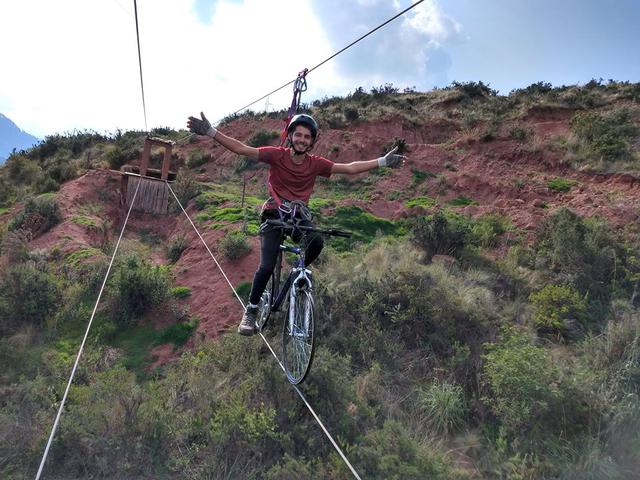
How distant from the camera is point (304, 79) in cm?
655

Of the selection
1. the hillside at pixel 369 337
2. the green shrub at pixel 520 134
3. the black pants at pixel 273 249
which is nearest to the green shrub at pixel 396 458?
the hillside at pixel 369 337

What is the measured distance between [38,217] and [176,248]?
13.2ft

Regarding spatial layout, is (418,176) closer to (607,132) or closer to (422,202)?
(422,202)

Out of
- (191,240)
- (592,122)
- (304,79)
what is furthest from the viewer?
(592,122)

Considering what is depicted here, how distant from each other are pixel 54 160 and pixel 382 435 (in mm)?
22687

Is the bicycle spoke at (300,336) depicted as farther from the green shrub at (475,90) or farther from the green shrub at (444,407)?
the green shrub at (475,90)

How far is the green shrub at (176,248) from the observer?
927 cm

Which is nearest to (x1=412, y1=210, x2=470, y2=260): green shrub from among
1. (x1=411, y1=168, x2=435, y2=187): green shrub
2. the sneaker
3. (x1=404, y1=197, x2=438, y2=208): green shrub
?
(x1=404, y1=197, x2=438, y2=208): green shrub

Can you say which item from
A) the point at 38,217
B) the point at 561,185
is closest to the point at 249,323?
the point at 38,217

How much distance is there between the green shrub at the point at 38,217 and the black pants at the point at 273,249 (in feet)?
27.2

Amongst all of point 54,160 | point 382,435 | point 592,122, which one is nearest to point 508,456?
point 382,435

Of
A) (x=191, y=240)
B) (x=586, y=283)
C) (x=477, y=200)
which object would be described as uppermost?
(x=477, y=200)

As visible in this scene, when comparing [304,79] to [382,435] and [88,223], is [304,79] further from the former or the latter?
[88,223]

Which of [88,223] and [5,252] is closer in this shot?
[5,252]
